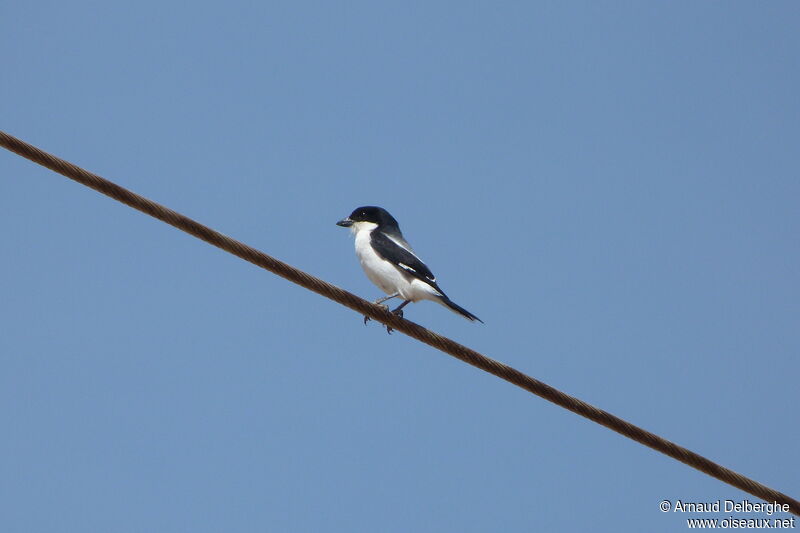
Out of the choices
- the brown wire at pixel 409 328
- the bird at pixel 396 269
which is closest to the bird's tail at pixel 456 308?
the bird at pixel 396 269

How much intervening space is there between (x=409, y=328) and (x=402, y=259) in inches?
134

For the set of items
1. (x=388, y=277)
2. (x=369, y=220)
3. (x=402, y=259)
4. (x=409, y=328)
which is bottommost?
(x=409, y=328)

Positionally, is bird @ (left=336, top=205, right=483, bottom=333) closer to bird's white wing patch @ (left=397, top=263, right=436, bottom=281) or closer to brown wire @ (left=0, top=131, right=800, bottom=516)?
bird's white wing patch @ (left=397, top=263, right=436, bottom=281)

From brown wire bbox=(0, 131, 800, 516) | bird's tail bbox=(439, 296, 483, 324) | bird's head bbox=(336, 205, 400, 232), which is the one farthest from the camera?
bird's head bbox=(336, 205, 400, 232)

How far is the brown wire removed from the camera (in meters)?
4.95

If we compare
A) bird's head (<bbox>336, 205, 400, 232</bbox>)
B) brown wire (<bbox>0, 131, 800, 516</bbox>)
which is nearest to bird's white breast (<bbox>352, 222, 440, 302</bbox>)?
bird's head (<bbox>336, 205, 400, 232</bbox>)

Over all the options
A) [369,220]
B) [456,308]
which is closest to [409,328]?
[456,308]

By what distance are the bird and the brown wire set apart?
263 centimetres

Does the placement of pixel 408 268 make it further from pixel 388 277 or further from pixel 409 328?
pixel 409 328

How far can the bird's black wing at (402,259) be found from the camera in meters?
9.37

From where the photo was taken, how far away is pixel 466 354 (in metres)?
5.84

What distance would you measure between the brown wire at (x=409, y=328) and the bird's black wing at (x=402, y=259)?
307cm

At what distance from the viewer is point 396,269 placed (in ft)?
31.2

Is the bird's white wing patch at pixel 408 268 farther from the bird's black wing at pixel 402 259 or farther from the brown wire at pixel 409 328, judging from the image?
the brown wire at pixel 409 328
